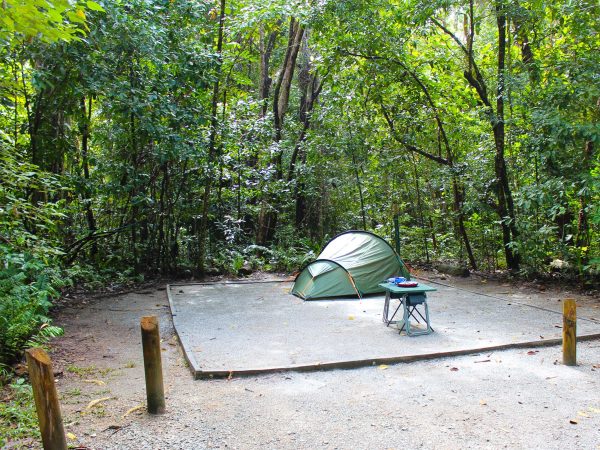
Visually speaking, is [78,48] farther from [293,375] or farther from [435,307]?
[435,307]

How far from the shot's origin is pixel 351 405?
4.17 meters

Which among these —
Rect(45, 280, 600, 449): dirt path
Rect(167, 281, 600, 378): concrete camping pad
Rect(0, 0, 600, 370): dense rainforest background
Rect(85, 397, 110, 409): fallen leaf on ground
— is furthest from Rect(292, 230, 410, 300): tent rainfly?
Rect(85, 397, 110, 409): fallen leaf on ground

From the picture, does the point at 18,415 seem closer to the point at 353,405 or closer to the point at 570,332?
the point at 353,405

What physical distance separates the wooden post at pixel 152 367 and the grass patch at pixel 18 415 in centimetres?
84

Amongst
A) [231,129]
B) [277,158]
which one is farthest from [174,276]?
[277,158]

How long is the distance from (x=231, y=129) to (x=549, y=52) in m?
6.79

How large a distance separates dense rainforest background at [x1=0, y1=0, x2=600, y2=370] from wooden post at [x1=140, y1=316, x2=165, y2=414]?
2157mm

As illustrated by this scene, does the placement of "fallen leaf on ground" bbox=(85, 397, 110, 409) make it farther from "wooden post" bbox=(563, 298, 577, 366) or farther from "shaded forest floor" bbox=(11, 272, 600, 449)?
"wooden post" bbox=(563, 298, 577, 366)

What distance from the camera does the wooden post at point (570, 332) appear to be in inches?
198

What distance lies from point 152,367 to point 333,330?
10.2ft

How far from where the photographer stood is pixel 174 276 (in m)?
11.5

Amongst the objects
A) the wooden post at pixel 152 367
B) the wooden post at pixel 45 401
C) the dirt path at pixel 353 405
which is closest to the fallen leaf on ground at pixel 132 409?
the dirt path at pixel 353 405

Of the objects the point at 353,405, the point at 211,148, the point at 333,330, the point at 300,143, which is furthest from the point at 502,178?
the point at 353,405

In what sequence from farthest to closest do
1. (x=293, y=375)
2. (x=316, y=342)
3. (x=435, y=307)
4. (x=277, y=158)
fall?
(x=277, y=158) < (x=435, y=307) < (x=316, y=342) < (x=293, y=375)
